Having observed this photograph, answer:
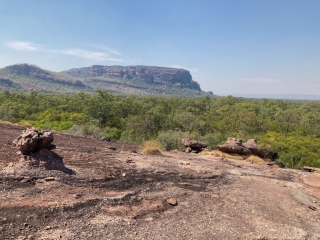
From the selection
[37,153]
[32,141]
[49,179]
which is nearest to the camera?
[49,179]

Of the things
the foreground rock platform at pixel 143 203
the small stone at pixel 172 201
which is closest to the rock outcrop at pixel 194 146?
the foreground rock platform at pixel 143 203

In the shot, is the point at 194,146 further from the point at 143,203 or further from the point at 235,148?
the point at 143,203

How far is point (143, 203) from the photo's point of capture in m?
12.2

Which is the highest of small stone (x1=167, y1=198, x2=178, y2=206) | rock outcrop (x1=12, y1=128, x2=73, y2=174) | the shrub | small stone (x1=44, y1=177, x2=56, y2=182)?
rock outcrop (x1=12, y1=128, x2=73, y2=174)

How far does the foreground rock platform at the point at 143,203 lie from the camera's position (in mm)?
9320

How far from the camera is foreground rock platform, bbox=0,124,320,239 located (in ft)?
30.6

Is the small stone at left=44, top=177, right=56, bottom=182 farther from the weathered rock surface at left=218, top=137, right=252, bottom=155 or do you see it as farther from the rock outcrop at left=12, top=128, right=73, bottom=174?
the weathered rock surface at left=218, top=137, right=252, bottom=155

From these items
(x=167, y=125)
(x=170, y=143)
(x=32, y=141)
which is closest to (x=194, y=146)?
Result: (x=170, y=143)

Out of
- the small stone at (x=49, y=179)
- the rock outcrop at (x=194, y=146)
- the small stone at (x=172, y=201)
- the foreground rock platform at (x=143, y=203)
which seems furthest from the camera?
the rock outcrop at (x=194, y=146)

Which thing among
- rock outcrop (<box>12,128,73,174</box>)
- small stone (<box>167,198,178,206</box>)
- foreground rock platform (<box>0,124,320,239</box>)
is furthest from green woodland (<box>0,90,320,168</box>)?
small stone (<box>167,198,178,206</box>)

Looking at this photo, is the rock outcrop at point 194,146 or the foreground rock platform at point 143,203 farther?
the rock outcrop at point 194,146

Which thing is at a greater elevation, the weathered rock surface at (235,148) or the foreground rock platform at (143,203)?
the foreground rock platform at (143,203)

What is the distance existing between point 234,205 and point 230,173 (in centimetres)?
731

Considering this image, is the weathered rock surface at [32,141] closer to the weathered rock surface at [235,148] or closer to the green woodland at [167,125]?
the green woodland at [167,125]
